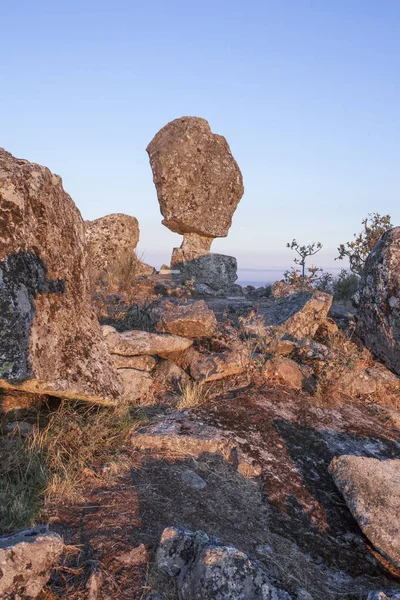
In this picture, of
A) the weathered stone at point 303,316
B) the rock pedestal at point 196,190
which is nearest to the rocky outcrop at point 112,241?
the rock pedestal at point 196,190

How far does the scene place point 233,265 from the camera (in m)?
16.0

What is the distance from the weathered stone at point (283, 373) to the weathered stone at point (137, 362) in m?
1.37

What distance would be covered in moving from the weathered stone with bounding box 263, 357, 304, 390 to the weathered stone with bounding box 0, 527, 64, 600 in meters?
3.72

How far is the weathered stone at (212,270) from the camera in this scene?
15375mm

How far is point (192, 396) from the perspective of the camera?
5.42 metres

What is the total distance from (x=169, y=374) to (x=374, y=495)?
2895 mm

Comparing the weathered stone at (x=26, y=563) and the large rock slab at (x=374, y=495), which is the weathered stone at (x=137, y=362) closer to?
the large rock slab at (x=374, y=495)

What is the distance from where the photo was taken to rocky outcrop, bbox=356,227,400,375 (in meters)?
7.30

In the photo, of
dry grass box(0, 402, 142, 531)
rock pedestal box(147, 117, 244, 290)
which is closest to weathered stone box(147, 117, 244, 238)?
rock pedestal box(147, 117, 244, 290)

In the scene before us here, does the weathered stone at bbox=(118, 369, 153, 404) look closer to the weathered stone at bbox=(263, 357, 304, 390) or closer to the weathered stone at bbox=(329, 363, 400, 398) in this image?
the weathered stone at bbox=(263, 357, 304, 390)

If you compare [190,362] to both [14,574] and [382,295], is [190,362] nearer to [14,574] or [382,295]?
[382,295]

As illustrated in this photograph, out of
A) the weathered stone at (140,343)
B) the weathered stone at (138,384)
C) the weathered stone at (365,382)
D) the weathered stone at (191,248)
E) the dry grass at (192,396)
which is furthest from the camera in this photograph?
the weathered stone at (191,248)

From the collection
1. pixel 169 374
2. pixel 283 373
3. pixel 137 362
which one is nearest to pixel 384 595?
pixel 283 373

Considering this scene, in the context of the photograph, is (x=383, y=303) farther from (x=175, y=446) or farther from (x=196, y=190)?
(x=196, y=190)
